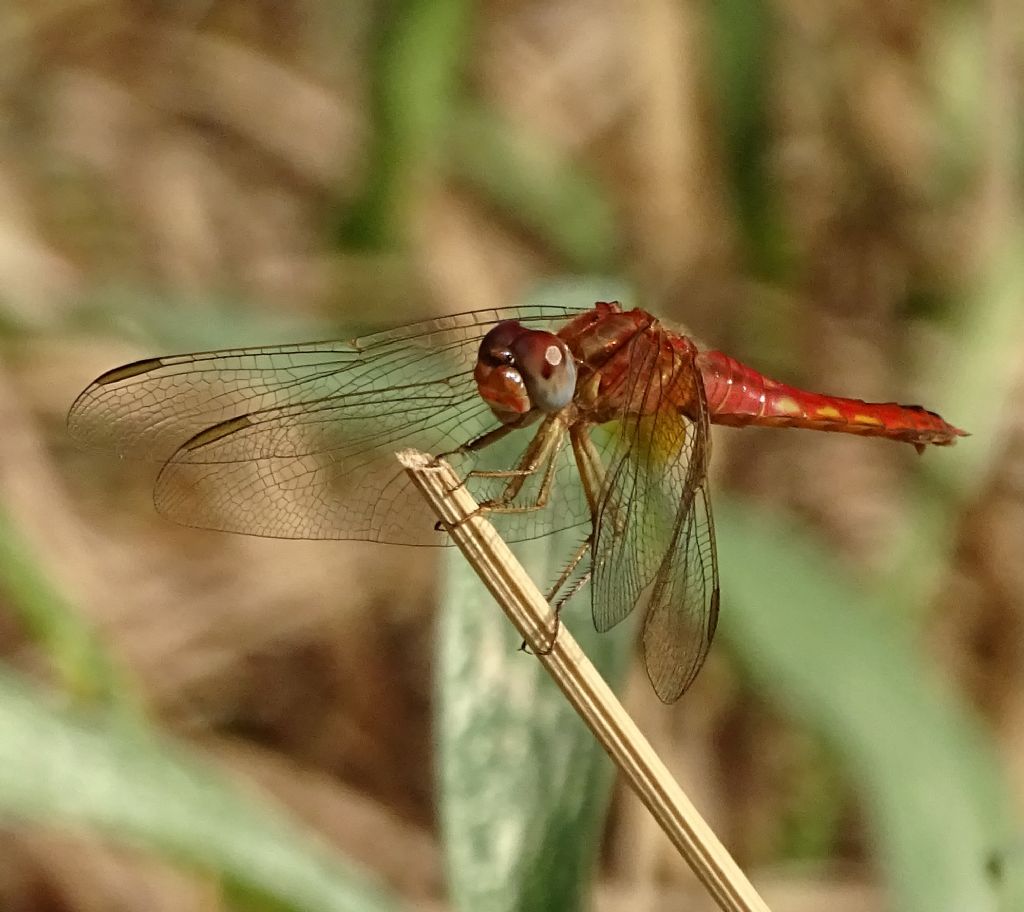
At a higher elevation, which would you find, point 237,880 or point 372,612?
point 372,612

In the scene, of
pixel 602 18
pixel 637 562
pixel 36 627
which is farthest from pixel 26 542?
pixel 602 18

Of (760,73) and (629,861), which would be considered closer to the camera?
(629,861)

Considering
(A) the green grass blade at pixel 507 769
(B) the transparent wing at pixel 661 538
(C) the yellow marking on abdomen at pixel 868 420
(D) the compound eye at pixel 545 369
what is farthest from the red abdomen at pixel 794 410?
(A) the green grass blade at pixel 507 769

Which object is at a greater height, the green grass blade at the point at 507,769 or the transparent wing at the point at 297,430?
the transparent wing at the point at 297,430

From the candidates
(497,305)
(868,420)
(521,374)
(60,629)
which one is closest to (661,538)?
(521,374)

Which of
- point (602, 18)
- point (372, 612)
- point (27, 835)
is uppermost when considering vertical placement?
point (602, 18)

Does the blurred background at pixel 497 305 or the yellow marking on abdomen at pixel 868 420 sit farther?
the yellow marking on abdomen at pixel 868 420

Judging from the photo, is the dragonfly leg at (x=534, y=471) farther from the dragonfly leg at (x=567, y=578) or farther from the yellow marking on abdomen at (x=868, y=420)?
the yellow marking on abdomen at (x=868, y=420)

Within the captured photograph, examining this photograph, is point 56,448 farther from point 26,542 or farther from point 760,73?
point 760,73
